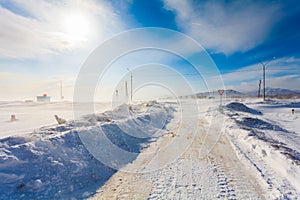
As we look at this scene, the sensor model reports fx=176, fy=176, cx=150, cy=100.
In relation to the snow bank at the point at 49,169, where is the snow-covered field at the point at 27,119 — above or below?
below

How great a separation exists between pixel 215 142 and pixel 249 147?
1433 millimetres

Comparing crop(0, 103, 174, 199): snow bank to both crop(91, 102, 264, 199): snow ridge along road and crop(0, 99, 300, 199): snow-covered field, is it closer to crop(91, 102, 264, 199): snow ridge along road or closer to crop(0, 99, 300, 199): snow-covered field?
crop(0, 99, 300, 199): snow-covered field

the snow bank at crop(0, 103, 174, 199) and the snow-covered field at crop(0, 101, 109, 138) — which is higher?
the snow bank at crop(0, 103, 174, 199)

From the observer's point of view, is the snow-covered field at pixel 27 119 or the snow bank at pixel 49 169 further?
the snow-covered field at pixel 27 119

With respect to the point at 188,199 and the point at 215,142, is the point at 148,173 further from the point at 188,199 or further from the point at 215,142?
the point at 215,142

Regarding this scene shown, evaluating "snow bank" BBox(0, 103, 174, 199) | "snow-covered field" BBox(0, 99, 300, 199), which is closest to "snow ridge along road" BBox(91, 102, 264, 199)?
"snow-covered field" BBox(0, 99, 300, 199)

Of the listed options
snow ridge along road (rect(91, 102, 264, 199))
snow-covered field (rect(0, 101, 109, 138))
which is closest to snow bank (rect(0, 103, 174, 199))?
snow ridge along road (rect(91, 102, 264, 199))

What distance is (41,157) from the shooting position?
16.1ft

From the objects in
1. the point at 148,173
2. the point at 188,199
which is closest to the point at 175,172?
the point at 148,173

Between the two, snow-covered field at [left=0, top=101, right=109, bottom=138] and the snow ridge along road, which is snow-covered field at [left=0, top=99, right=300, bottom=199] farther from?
snow-covered field at [left=0, top=101, right=109, bottom=138]

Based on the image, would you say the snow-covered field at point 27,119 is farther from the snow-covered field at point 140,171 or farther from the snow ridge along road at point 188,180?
the snow ridge along road at point 188,180

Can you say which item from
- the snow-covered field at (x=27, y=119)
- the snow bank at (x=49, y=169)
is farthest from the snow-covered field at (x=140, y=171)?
the snow-covered field at (x=27, y=119)

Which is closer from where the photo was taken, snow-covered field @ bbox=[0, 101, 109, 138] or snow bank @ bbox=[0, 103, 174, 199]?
snow bank @ bbox=[0, 103, 174, 199]

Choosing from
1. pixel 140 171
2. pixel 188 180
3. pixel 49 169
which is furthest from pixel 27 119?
pixel 188 180
